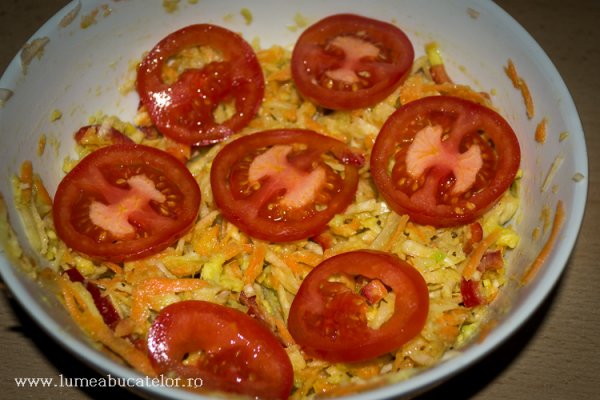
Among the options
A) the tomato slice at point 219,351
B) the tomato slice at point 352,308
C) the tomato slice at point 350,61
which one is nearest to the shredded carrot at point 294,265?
the tomato slice at point 352,308

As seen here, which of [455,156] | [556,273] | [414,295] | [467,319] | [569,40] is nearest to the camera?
[556,273]

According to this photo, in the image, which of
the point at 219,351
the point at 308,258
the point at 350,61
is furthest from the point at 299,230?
the point at 350,61

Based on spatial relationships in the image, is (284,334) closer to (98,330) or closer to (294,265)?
(294,265)

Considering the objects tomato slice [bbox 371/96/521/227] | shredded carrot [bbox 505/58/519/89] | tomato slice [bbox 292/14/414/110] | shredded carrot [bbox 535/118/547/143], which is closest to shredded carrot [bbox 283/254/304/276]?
tomato slice [bbox 371/96/521/227]

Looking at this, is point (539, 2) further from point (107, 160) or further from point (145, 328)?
point (145, 328)

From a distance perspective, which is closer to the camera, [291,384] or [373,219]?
[291,384]

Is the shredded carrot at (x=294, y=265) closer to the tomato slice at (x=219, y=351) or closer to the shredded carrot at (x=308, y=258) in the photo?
the shredded carrot at (x=308, y=258)

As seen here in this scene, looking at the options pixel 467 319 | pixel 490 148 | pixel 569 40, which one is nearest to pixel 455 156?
pixel 490 148
